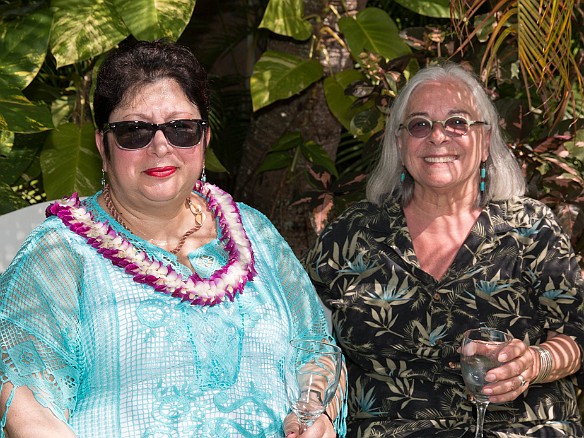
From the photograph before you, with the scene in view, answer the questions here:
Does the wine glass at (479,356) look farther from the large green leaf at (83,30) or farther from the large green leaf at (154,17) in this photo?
the large green leaf at (83,30)

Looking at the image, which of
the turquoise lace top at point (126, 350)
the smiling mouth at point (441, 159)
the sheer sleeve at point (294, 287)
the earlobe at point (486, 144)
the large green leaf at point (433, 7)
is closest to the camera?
the turquoise lace top at point (126, 350)

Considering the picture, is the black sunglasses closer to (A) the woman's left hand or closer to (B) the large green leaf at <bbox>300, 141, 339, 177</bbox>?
(A) the woman's left hand

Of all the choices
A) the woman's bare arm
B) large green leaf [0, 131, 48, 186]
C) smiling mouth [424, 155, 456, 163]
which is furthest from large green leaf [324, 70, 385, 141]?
the woman's bare arm

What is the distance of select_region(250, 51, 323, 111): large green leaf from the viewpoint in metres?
4.12

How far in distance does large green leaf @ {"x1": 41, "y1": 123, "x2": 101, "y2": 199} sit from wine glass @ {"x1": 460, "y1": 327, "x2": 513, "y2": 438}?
2260 millimetres

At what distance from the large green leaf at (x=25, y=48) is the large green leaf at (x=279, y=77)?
0.90m

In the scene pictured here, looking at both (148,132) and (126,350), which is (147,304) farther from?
(148,132)

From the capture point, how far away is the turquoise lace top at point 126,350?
2359 millimetres

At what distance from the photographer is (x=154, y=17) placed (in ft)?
12.5

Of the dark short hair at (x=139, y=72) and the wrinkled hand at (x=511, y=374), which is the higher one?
the dark short hair at (x=139, y=72)

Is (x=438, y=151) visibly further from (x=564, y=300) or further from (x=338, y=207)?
(x=338, y=207)

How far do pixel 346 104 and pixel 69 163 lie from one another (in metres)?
1.24

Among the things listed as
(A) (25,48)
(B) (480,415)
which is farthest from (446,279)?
(A) (25,48)

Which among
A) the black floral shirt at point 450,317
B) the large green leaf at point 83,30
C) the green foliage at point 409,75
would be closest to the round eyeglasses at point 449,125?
the black floral shirt at point 450,317
